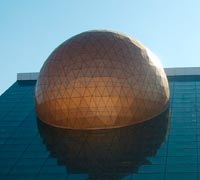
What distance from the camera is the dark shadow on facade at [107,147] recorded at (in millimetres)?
28797

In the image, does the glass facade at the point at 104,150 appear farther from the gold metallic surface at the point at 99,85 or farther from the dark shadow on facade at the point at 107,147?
the gold metallic surface at the point at 99,85

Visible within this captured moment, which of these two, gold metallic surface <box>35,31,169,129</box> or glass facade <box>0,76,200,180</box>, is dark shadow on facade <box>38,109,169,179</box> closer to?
glass facade <box>0,76,200,180</box>

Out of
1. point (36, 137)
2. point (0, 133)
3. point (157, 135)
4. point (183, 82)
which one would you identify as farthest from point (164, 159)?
point (183, 82)

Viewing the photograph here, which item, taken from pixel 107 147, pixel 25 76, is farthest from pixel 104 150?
pixel 25 76

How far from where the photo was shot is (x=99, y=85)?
33.8 meters

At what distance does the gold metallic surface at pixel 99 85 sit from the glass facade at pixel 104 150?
0.84 meters

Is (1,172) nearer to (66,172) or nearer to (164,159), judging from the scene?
(66,172)

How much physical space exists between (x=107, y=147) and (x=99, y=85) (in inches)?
178

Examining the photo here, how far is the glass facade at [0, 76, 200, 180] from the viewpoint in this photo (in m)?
28.6

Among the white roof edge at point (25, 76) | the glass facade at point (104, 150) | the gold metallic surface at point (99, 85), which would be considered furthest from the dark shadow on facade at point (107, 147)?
the white roof edge at point (25, 76)

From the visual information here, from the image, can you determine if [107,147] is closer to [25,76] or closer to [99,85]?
[99,85]

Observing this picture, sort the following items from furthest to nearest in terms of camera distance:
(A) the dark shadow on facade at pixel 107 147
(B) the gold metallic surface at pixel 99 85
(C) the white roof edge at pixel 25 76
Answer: (C) the white roof edge at pixel 25 76, (B) the gold metallic surface at pixel 99 85, (A) the dark shadow on facade at pixel 107 147

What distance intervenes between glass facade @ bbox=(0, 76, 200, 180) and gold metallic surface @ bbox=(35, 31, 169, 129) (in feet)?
2.75

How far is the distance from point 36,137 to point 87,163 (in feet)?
21.0
